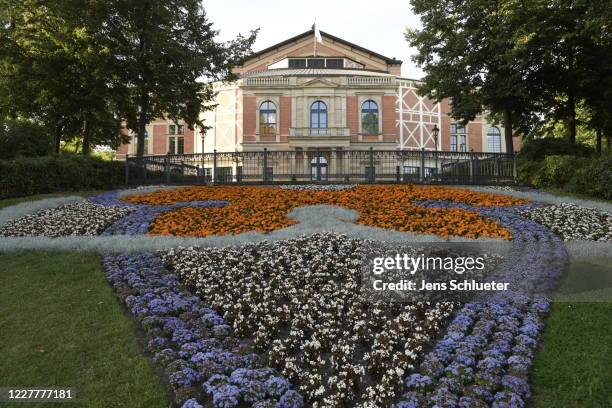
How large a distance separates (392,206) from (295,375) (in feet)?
28.3

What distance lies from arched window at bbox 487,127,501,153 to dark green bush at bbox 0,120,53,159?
49569 millimetres

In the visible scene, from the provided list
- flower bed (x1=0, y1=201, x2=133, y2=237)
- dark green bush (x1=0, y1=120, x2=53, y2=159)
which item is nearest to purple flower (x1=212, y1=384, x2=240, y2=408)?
flower bed (x1=0, y1=201, x2=133, y2=237)

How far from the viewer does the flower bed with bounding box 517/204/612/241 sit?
916cm

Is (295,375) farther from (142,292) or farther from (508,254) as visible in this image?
(508,254)

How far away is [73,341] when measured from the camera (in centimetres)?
469

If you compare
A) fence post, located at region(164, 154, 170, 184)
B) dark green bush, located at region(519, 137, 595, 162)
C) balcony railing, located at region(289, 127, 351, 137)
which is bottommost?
fence post, located at region(164, 154, 170, 184)

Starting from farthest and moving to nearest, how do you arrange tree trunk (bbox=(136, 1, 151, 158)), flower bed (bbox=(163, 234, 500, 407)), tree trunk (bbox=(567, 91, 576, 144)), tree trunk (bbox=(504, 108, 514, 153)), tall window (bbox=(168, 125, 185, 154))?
tall window (bbox=(168, 125, 185, 154)), tree trunk (bbox=(504, 108, 514, 153)), tree trunk (bbox=(567, 91, 576, 144)), tree trunk (bbox=(136, 1, 151, 158)), flower bed (bbox=(163, 234, 500, 407))

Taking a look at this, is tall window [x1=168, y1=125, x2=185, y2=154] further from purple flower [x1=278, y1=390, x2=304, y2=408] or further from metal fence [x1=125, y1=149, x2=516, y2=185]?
purple flower [x1=278, y1=390, x2=304, y2=408]

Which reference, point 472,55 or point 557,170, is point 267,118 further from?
point 557,170

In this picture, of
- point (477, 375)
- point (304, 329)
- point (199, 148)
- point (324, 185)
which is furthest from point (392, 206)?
point (199, 148)

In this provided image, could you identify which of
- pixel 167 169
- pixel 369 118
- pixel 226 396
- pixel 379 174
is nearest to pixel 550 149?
pixel 379 174

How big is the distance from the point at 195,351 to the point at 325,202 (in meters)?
9.06

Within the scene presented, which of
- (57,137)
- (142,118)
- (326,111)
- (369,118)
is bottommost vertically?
(57,137)

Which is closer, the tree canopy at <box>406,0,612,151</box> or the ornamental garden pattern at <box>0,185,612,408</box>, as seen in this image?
the ornamental garden pattern at <box>0,185,612,408</box>
